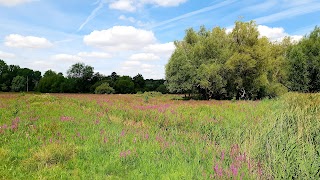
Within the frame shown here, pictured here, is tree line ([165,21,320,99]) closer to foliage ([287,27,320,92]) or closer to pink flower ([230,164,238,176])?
foliage ([287,27,320,92])

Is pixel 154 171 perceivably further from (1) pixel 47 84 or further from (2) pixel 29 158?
(1) pixel 47 84

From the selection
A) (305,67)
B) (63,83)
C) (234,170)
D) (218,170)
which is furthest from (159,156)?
(63,83)

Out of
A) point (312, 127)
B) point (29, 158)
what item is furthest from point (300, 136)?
point (29, 158)

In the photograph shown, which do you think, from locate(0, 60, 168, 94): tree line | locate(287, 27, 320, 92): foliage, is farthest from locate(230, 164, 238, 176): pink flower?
locate(0, 60, 168, 94): tree line

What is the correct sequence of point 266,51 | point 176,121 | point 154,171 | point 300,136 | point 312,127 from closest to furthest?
point 154,171, point 300,136, point 312,127, point 176,121, point 266,51

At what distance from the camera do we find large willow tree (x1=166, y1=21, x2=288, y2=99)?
42.8m

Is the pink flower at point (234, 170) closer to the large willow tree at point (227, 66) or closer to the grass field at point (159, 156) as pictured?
the grass field at point (159, 156)

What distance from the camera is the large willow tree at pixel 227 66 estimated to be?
1686 inches

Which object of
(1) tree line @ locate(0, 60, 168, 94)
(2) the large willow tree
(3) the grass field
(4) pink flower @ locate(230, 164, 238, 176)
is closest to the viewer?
(4) pink flower @ locate(230, 164, 238, 176)

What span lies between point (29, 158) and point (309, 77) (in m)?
54.2

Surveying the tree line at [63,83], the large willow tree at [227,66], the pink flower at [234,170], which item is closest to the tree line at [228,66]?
the large willow tree at [227,66]

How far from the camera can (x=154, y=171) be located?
7336 millimetres

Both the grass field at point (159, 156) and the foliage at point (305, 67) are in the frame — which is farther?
the foliage at point (305, 67)

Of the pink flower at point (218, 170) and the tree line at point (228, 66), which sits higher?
the tree line at point (228, 66)
